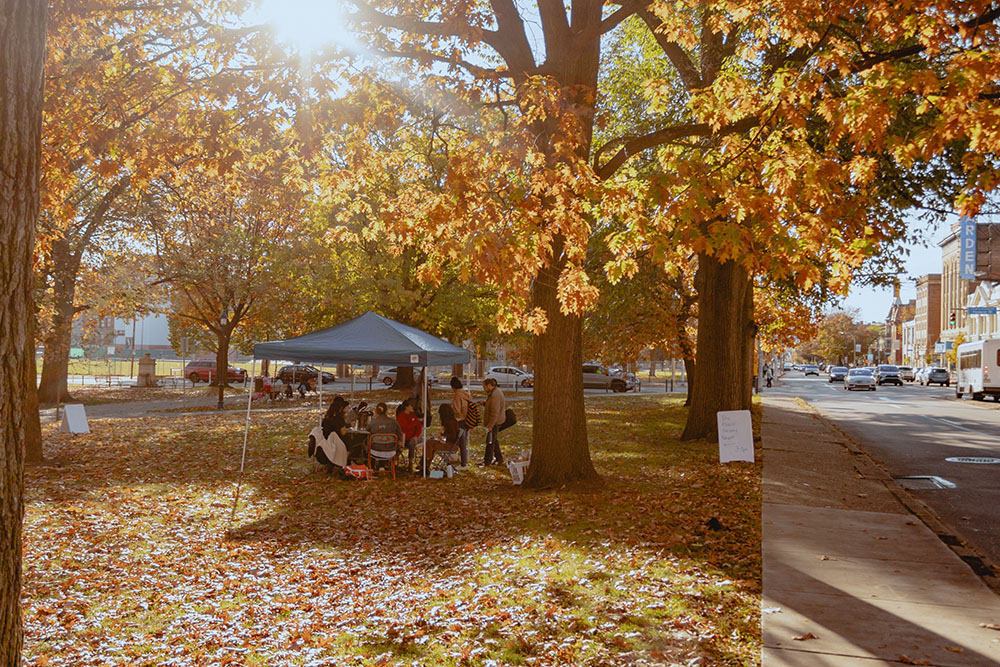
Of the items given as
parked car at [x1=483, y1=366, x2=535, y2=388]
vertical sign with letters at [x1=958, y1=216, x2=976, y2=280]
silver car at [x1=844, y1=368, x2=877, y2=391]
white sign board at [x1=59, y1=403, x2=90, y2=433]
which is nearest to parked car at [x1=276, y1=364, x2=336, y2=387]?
parked car at [x1=483, y1=366, x2=535, y2=388]

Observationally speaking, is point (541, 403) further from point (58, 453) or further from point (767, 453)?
point (58, 453)

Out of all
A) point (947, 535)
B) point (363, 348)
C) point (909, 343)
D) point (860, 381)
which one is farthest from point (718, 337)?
point (909, 343)

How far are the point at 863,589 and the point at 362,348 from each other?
9.50m

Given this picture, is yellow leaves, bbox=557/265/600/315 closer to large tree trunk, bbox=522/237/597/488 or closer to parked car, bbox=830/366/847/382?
large tree trunk, bbox=522/237/597/488

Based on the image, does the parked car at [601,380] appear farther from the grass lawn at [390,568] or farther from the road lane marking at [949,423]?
the grass lawn at [390,568]

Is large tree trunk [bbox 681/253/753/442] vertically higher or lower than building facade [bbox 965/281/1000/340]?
lower

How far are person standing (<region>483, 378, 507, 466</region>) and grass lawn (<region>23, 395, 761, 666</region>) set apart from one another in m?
0.98

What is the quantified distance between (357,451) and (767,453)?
861cm

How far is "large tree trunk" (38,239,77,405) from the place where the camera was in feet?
88.2

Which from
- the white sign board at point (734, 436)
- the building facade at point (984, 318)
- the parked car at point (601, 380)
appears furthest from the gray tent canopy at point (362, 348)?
A: the building facade at point (984, 318)

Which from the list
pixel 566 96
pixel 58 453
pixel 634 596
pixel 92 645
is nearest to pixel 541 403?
pixel 566 96

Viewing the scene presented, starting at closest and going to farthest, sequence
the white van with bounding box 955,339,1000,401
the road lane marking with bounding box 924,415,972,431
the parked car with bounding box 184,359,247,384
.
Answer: the road lane marking with bounding box 924,415,972,431 → the white van with bounding box 955,339,1000,401 → the parked car with bounding box 184,359,247,384

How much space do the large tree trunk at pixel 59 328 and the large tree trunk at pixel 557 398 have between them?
1993cm

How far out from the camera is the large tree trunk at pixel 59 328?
26.9 metres
